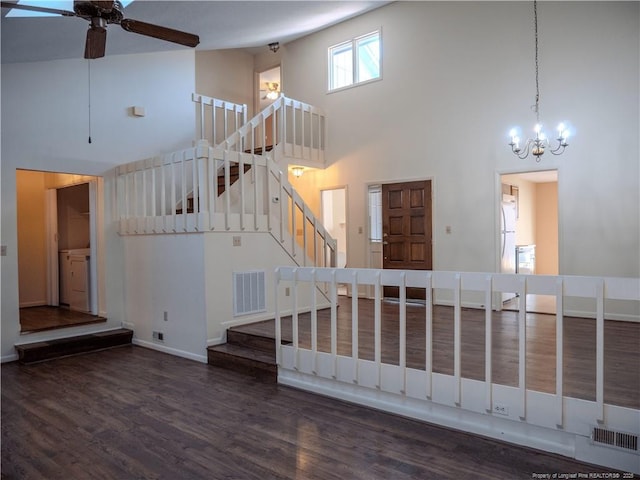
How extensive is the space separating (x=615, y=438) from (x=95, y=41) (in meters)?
4.25

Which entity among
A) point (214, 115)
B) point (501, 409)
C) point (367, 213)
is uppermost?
point (214, 115)

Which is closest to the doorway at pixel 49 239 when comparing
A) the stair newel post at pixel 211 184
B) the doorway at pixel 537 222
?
the stair newel post at pixel 211 184

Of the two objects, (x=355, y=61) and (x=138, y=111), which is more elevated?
(x=355, y=61)

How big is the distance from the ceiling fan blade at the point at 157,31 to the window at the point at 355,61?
4.68 metres

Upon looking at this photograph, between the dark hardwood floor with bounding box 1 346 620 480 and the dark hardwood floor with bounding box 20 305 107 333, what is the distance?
4.28 feet

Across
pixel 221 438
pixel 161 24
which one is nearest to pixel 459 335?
pixel 221 438

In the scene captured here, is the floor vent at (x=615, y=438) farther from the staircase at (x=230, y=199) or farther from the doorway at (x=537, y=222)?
the doorway at (x=537, y=222)

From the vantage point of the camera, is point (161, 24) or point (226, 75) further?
point (226, 75)

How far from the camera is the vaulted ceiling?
3.87m

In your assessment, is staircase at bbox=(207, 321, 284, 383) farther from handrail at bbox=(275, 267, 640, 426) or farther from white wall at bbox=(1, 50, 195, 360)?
white wall at bbox=(1, 50, 195, 360)

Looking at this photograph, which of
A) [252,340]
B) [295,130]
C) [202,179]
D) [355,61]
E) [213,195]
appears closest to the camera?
[252,340]

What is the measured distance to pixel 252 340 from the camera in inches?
187

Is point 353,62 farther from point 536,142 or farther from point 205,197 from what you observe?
point 205,197

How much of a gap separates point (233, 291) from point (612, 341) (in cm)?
404
